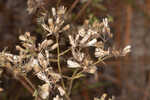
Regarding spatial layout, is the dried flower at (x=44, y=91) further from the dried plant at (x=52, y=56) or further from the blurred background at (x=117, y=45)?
the blurred background at (x=117, y=45)

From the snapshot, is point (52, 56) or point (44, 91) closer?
point (44, 91)

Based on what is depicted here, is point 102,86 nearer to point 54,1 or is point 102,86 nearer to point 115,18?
point 115,18

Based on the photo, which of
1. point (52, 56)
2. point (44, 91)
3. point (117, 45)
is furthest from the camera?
point (117, 45)

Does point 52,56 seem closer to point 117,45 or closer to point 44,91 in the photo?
point 44,91

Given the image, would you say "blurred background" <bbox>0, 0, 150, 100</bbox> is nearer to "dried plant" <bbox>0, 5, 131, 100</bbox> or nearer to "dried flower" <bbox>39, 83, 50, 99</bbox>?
"dried plant" <bbox>0, 5, 131, 100</bbox>

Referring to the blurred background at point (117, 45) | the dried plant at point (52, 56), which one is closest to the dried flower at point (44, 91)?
the dried plant at point (52, 56)

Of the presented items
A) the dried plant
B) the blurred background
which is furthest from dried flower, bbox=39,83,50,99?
the blurred background

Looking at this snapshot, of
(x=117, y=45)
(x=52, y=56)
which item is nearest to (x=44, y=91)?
(x=52, y=56)

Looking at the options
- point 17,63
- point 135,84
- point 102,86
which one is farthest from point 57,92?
point 135,84
